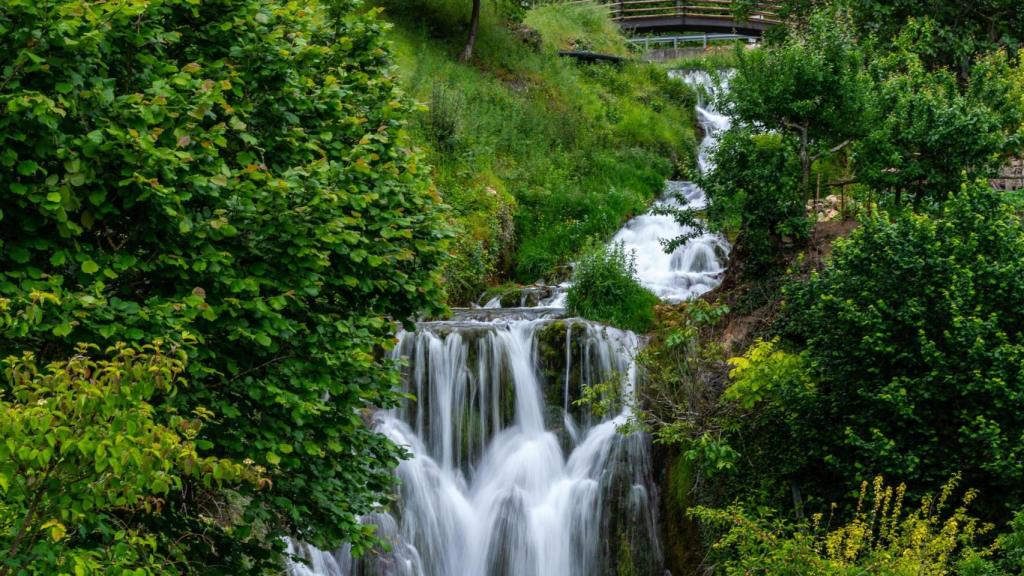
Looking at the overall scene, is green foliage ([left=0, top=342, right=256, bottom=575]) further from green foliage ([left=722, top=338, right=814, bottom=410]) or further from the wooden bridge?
the wooden bridge

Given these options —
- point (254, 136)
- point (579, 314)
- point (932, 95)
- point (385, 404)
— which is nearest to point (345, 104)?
point (254, 136)

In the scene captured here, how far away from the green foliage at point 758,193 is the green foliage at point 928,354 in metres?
3.85

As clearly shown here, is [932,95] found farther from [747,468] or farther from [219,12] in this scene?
[219,12]

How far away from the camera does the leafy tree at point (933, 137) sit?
1616 centimetres

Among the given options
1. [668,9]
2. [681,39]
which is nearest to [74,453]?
[681,39]

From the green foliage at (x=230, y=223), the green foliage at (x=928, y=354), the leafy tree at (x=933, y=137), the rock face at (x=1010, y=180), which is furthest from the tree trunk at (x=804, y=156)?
the green foliage at (x=230, y=223)

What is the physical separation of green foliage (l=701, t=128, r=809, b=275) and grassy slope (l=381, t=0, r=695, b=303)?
2.45 meters

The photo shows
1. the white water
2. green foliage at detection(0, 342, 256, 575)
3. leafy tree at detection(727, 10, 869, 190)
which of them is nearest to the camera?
green foliage at detection(0, 342, 256, 575)

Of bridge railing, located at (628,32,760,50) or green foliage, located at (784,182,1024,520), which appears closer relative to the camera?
green foliage, located at (784,182,1024,520)

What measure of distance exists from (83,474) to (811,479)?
9.94m

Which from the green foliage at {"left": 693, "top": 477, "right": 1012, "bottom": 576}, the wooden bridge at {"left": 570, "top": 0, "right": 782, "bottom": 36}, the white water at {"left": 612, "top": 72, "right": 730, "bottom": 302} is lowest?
the green foliage at {"left": 693, "top": 477, "right": 1012, "bottom": 576}

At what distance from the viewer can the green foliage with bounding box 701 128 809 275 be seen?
17.3 metres

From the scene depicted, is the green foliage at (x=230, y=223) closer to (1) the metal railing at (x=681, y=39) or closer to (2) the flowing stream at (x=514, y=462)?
(2) the flowing stream at (x=514, y=462)

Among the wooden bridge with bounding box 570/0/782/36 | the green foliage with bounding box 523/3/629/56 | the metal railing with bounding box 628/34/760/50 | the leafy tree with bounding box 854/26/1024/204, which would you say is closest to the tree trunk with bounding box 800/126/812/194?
the leafy tree with bounding box 854/26/1024/204
